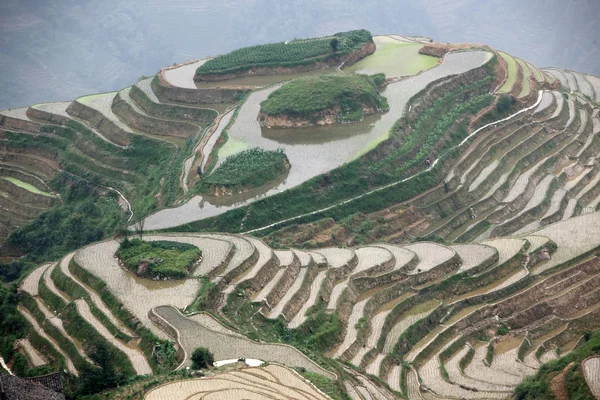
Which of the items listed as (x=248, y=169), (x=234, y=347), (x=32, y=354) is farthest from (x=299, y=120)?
(x=234, y=347)

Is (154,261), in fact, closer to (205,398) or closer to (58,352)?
(58,352)

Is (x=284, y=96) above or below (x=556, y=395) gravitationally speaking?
above

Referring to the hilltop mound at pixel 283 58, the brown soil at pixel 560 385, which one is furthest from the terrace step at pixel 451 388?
the hilltop mound at pixel 283 58

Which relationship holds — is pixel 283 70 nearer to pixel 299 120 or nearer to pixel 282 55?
pixel 282 55

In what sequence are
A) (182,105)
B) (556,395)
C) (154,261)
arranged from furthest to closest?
(182,105), (154,261), (556,395)

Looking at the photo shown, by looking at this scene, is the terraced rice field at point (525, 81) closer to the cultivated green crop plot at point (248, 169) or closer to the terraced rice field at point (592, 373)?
the cultivated green crop plot at point (248, 169)

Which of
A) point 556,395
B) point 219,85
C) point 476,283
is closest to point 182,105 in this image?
point 219,85
